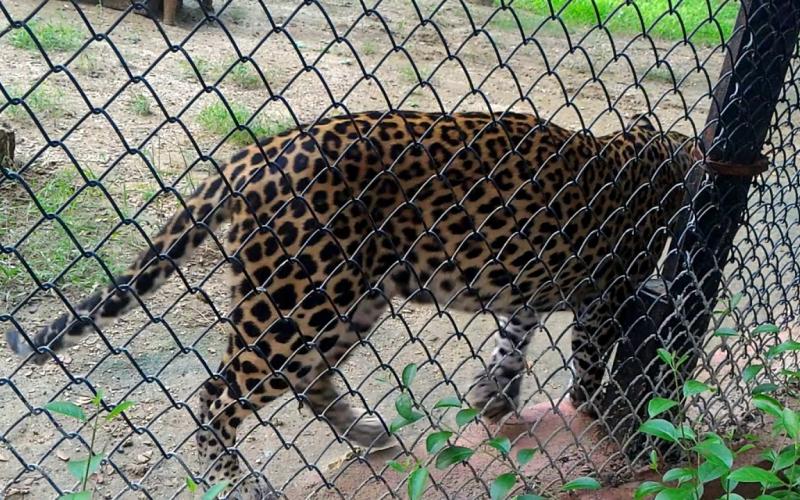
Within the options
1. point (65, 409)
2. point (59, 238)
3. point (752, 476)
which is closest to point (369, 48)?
point (59, 238)

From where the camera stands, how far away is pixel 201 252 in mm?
4590

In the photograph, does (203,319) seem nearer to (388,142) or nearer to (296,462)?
A: (296,462)

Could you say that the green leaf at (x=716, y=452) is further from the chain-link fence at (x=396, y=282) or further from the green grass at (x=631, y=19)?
the green grass at (x=631, y=19)

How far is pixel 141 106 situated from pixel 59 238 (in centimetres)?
174

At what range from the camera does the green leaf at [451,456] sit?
2092mm

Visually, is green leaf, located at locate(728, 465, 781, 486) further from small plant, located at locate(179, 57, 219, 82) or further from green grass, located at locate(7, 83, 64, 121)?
small plant, located at locate(179, 57, 219, 82)

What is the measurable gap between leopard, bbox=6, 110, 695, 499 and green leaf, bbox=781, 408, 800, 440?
2.01 feet

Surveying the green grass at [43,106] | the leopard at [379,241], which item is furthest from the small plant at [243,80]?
the leopard at [379,241]

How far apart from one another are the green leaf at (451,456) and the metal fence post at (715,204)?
712mm

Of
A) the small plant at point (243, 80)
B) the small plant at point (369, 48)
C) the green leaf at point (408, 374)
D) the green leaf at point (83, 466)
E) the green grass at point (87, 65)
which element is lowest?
the green leaf at point (83, 466)

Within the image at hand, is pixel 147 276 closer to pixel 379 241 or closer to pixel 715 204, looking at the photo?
pixel 379 241

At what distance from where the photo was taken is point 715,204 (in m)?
2.59

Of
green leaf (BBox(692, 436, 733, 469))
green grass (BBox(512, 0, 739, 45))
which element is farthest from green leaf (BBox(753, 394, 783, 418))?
green grass (BBox(512, 0, 739, 45))

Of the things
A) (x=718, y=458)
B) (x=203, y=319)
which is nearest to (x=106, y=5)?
(x=203, y=319)
